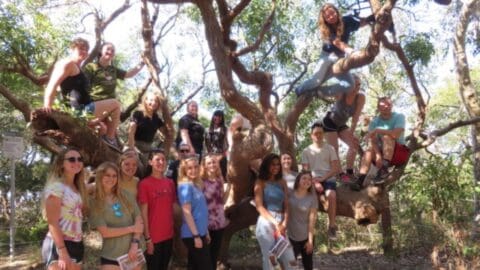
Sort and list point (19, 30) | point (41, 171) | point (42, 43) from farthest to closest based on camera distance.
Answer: point (41, 171) < point (42, 43) < point (19, 30)

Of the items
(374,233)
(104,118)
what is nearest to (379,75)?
(374,233)

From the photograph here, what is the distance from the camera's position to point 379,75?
15.7 metres

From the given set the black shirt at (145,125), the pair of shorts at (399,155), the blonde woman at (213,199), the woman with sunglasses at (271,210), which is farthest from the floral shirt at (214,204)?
the pair of shorts at (399,155)

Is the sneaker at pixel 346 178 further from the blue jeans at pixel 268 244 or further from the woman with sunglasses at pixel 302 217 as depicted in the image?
the blue jeans at pixel 268 244

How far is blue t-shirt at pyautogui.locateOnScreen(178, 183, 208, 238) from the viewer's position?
4.46m

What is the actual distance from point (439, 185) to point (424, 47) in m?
2.43

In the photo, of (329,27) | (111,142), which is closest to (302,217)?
(329,27)

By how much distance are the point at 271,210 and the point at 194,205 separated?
0.95 metres

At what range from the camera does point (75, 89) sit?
4.98 metres

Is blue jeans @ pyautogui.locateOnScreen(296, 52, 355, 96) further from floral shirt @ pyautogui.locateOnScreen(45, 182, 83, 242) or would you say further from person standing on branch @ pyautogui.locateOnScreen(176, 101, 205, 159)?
floral shirt @ pyautogui.locateOnScreen(45, 182, 83, 242)

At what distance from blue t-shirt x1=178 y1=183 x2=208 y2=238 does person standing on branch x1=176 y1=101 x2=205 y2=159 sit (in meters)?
1.66

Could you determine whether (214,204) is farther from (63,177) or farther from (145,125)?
(145,125)

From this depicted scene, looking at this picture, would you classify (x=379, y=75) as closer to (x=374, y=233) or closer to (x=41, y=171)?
(x=374, y=233)

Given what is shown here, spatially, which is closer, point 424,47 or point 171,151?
point 171,151
